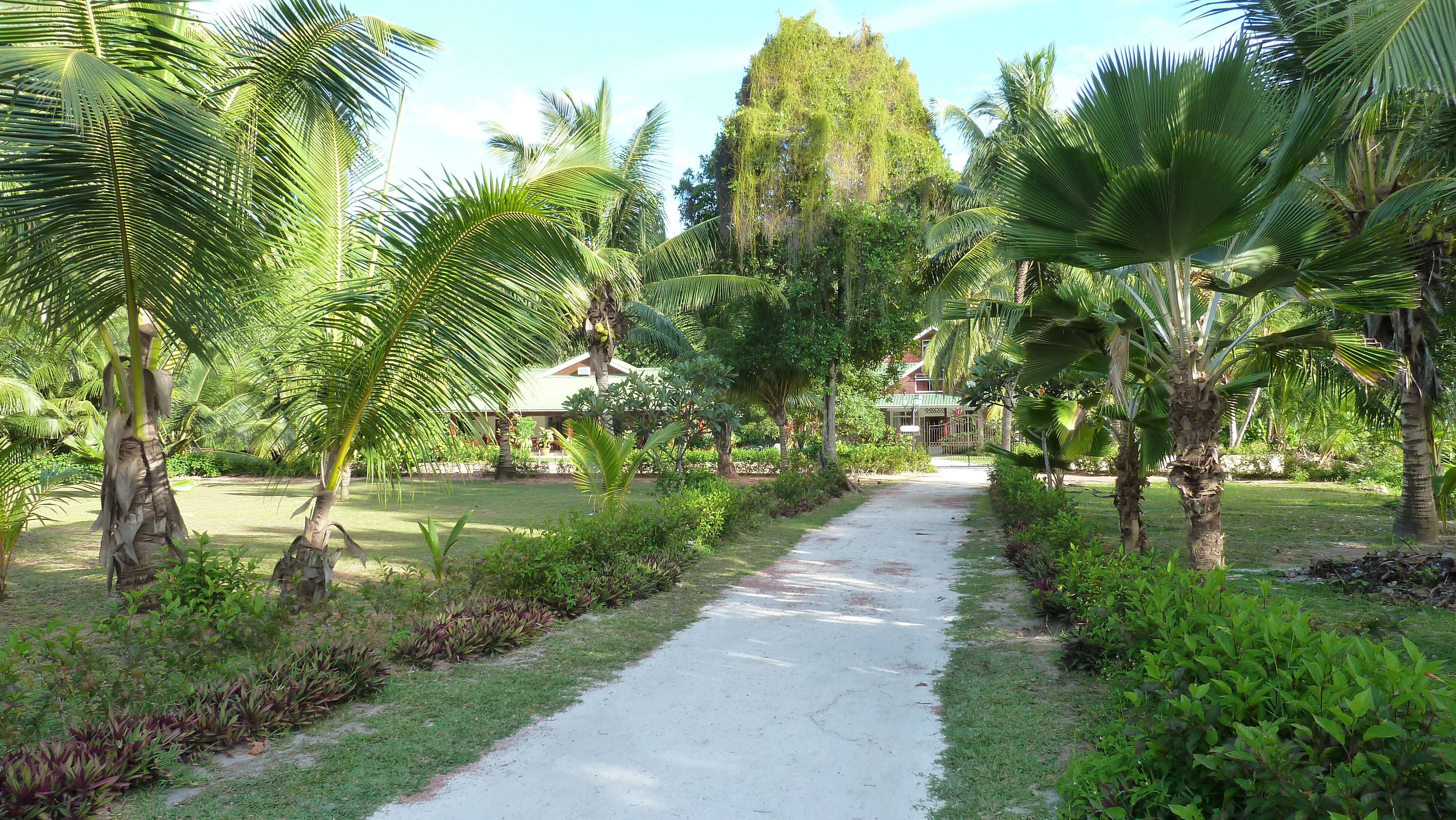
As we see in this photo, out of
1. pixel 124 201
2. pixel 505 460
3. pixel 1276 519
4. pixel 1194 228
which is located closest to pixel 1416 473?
pixel 1276 519

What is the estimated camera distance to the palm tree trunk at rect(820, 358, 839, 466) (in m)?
18.8

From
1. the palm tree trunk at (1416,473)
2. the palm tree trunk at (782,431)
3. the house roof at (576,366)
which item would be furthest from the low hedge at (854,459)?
the palm tree trunk at (1416,473)

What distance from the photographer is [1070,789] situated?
300 cm

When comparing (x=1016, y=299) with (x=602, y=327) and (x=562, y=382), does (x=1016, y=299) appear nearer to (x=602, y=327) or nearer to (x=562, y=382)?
(x=602, y=327)

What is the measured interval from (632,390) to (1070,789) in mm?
10228

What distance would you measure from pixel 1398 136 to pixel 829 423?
13196 mm

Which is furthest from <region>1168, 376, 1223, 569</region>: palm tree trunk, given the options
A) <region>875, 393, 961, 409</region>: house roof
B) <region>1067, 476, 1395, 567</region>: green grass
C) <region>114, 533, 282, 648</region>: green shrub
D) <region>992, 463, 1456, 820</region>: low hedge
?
<region>875, 393, 961, 409</region>: house roof

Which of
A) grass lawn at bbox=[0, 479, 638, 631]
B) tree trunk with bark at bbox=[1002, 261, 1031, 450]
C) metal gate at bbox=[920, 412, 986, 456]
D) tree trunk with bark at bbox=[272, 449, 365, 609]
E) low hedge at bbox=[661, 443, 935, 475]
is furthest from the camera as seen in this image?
metal gate at bbox=[920, 412, 986, 456]

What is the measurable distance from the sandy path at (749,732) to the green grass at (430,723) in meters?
0.17

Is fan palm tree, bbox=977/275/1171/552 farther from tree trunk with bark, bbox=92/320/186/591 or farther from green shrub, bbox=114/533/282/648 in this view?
tree trunk with bark, bbox=92/320/186/591

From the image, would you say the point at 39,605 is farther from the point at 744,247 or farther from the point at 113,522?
the point at 744,247

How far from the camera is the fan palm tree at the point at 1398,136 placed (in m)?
4.02

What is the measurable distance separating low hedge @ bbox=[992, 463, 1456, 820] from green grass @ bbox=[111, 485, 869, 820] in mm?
2980

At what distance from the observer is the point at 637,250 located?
19953 millimetres
